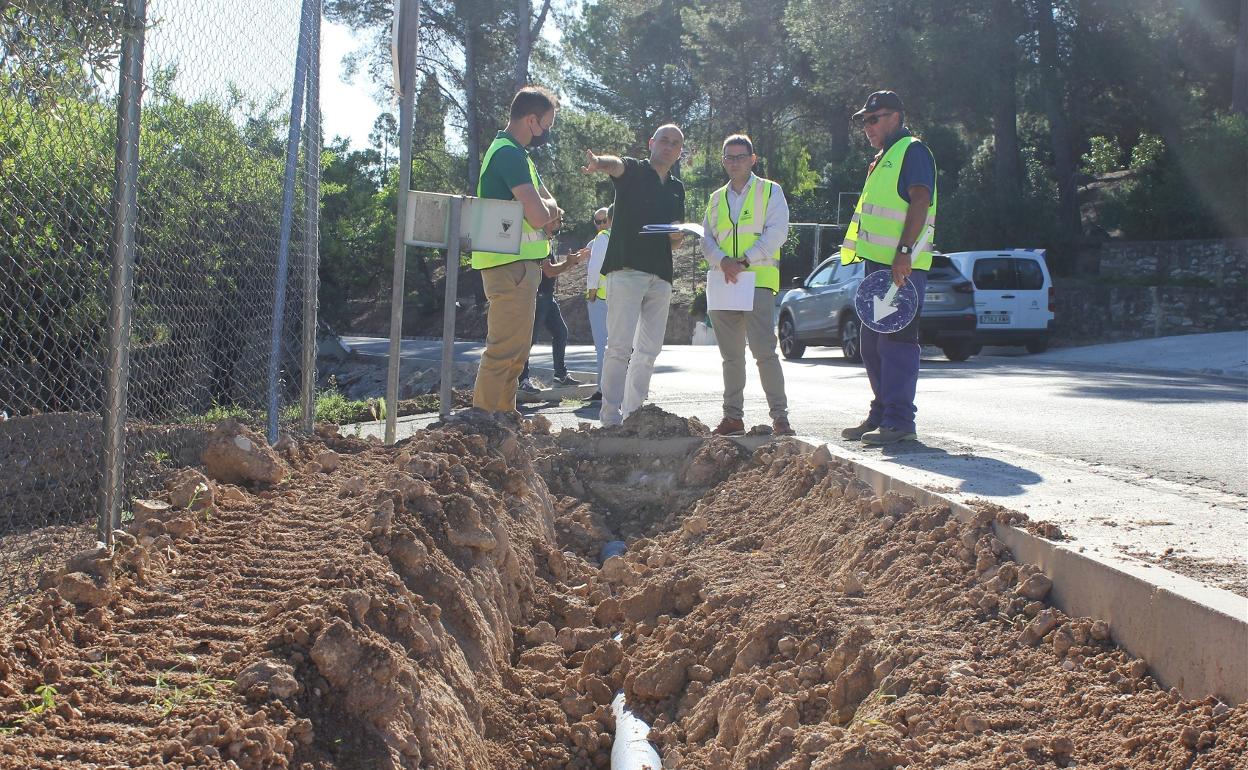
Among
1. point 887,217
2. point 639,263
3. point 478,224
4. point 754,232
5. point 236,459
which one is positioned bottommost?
point 236,459

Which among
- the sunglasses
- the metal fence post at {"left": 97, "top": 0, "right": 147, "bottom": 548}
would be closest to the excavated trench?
the metal fence post at {"left": 97, "top": 0, "right": 147, "bottom": 548}

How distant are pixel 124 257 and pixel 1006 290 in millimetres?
17050

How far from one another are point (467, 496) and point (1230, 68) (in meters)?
29.1

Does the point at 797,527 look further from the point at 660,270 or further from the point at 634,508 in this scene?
the point at 660,270

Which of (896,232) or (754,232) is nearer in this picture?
(896,232)

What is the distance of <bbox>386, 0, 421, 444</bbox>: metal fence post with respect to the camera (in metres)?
6.12

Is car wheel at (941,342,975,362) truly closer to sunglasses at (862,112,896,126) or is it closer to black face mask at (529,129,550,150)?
sunglasses at (862,112,896,126)

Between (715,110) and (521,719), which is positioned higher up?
(715,110)

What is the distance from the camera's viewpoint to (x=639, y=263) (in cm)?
730

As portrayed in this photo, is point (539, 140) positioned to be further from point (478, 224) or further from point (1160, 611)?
point (1160, 611)

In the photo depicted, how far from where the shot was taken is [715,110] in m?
37.8

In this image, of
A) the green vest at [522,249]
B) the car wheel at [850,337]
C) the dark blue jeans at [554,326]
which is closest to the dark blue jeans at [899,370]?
the green vest at [522,249]

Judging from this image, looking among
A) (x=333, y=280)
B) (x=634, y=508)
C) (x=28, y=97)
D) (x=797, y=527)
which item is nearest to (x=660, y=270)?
(x=634, y=508)

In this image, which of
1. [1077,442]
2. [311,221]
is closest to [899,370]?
[1077,442]
